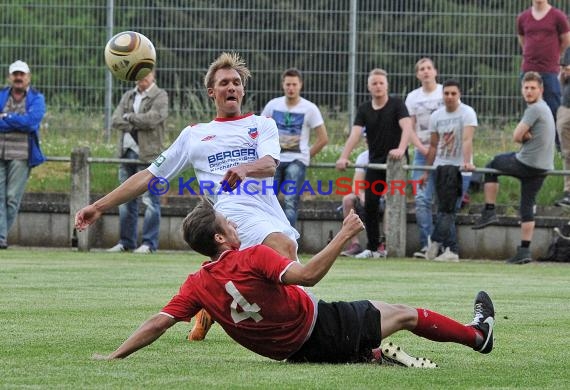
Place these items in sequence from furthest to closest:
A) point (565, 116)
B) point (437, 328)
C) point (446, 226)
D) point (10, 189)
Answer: point (10, 189) → point (565, 116) → point (446, 226) → point (437, 328)

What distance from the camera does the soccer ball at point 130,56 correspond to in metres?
12.3

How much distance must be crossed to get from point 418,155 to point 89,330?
1077cm

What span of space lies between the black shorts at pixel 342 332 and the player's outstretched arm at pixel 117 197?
1.67 meters

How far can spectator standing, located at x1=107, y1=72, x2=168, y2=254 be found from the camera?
751 inches

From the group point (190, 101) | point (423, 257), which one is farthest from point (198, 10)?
point (423, 257)

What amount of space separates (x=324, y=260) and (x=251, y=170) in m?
2.26

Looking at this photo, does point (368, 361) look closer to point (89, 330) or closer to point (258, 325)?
point (258, 325)

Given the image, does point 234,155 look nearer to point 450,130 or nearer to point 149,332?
point 149,332

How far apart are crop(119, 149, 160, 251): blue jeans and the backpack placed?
558cm

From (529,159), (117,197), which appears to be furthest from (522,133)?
(117,197)

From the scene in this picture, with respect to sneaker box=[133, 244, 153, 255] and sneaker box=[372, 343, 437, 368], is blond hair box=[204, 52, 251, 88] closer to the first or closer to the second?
sneaker box=[372, 343, 437, 368]

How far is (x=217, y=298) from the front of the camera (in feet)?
25.1

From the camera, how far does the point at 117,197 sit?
8.98 meters

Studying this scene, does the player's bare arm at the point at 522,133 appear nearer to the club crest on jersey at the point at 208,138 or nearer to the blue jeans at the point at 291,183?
the blue jeans at the point at 291,183
